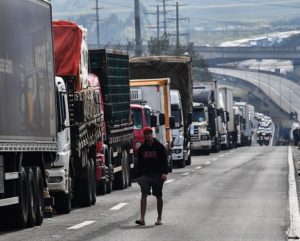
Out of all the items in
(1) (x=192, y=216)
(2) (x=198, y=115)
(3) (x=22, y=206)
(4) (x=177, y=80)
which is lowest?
(2) (x=198, y=115)

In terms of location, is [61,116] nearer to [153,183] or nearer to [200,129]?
[153,183]

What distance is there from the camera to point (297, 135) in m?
92.2

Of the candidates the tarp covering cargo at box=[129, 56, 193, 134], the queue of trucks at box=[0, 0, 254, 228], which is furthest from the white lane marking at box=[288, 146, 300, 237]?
the tarp covering cargo at box=[129, 56, 193, 134]

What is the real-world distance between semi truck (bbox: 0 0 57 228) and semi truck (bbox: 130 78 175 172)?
63.0 ft

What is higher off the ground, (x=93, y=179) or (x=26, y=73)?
(x=26, y=73)

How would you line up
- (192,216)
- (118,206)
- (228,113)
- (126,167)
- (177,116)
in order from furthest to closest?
(228,113) → (177,116) → (126,167) → (118,206) → (192,216)

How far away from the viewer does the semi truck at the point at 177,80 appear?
1914 inches

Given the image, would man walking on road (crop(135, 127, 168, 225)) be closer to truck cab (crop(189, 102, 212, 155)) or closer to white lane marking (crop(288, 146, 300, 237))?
white lane marking (crop(288, 146, 300, 237))

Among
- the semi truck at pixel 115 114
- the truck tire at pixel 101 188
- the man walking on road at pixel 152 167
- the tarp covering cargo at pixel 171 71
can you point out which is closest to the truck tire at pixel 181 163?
the tarp covering cargo at pixel 171 71

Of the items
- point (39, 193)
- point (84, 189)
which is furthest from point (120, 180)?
point (39, 193)

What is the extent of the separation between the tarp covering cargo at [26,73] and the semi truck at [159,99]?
1950 cm

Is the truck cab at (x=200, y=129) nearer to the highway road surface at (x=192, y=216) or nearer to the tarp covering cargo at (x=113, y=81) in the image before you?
the highway road surface at (x=192, y=216)

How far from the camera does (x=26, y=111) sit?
20594 mm

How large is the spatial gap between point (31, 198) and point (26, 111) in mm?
1613
